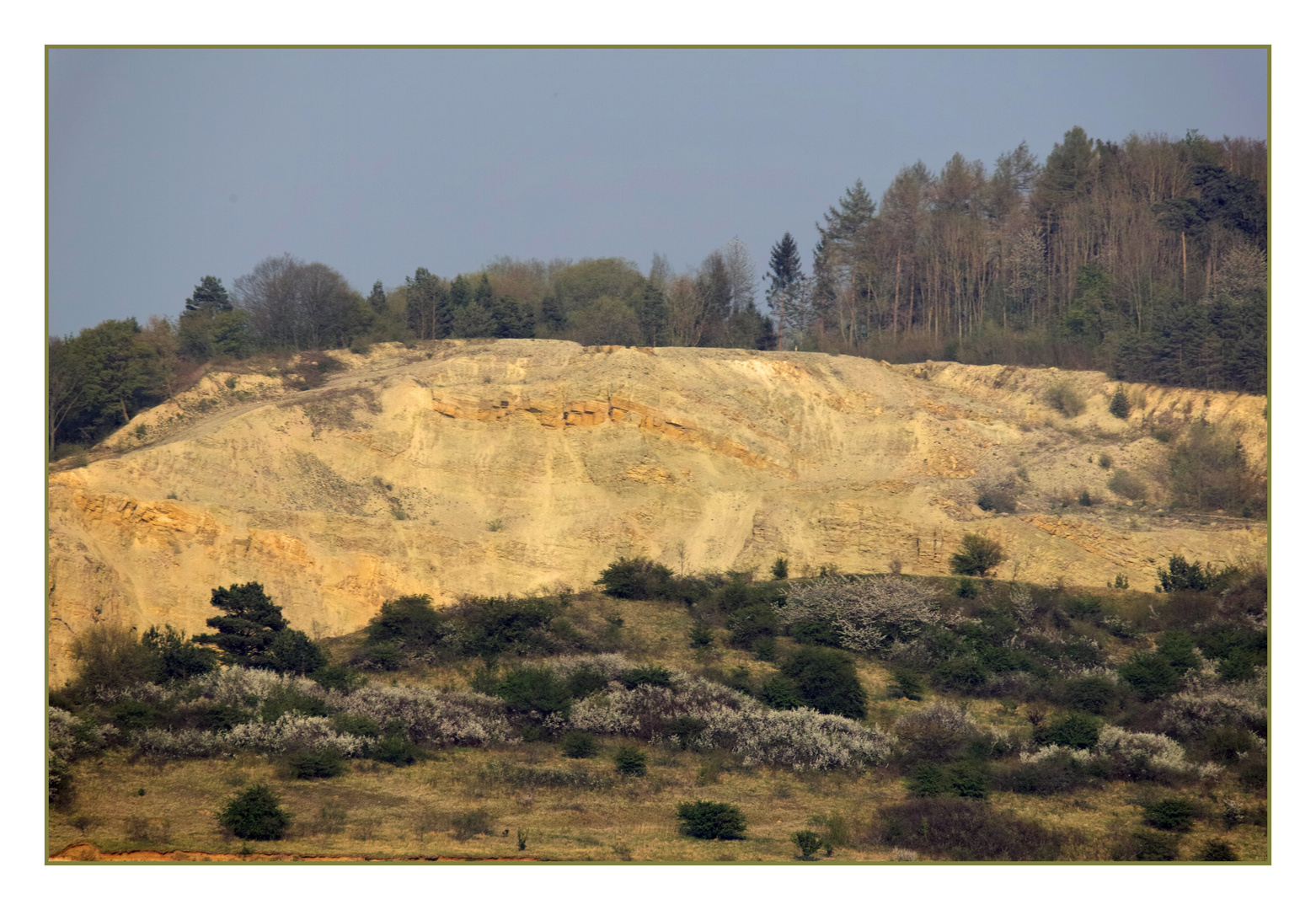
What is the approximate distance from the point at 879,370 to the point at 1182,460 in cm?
1445

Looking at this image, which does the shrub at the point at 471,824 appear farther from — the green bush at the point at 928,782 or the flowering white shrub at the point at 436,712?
the green bush at the point at 928,782

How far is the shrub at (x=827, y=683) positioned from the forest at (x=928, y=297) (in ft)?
83.4

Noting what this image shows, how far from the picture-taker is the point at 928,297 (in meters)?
63.7

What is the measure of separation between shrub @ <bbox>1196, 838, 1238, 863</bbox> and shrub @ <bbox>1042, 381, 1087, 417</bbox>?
30.3 metres

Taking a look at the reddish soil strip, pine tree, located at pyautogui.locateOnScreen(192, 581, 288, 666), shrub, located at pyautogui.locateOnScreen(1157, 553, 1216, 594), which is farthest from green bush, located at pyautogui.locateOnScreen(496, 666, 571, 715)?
shrub, located at pyautogui.locateOnScreen(1157, 553, 1216, 594)

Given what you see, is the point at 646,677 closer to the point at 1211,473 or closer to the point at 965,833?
the point at 965,833

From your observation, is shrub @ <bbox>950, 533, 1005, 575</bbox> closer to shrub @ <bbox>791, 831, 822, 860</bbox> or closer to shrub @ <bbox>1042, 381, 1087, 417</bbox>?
shrub @ <bbox>1042, 381, 1087, 417</bbox>

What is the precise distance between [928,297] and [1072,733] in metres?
41.3

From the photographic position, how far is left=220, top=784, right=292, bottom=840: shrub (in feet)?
66.4

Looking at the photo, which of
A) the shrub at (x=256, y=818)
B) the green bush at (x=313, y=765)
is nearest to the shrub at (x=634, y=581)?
the green bush at (x=313, y=765)

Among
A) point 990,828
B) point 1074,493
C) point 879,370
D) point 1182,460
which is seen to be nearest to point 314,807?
point 990,828

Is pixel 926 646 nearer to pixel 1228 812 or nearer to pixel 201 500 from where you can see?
pixel 1228 812

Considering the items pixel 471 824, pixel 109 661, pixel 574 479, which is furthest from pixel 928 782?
pixel 574 479

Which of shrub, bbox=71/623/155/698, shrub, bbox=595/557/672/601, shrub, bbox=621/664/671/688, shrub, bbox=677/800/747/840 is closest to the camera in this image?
shrub, bbox=677/800/747/840
